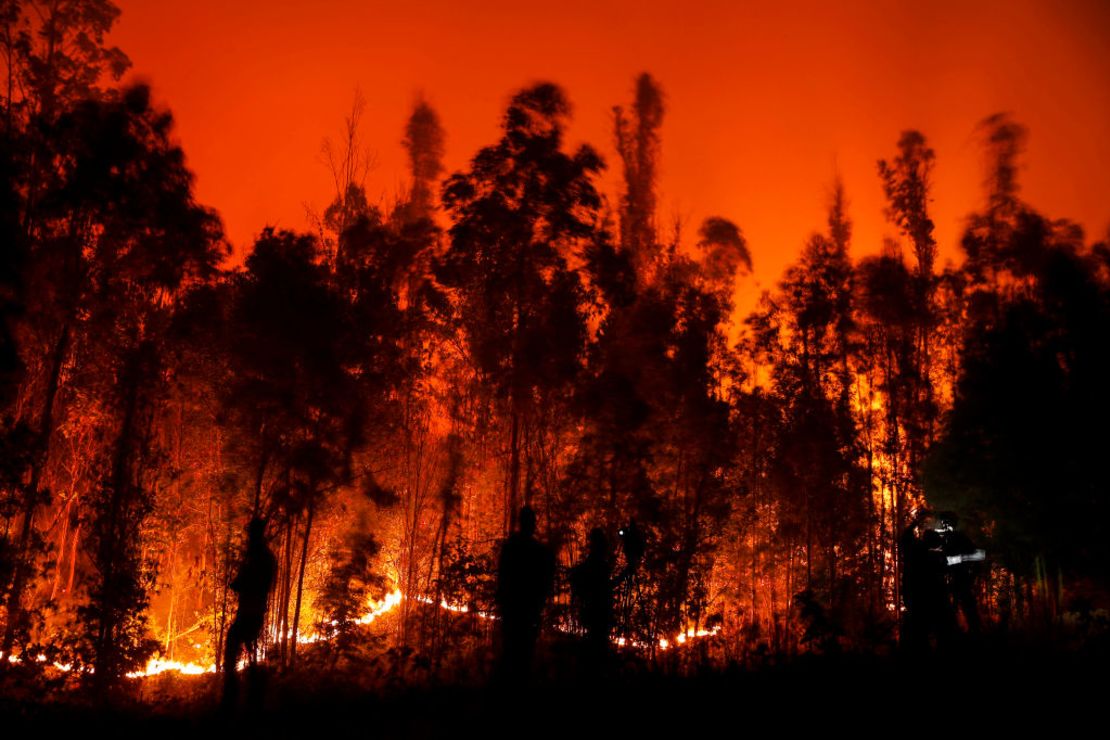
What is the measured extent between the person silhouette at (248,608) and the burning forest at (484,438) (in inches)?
1.3

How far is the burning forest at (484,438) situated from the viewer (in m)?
8.58

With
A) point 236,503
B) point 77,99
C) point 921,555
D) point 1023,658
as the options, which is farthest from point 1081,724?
point 77,99

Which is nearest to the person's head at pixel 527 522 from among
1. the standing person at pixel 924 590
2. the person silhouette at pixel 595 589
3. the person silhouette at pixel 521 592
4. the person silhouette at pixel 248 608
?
the person silhouette at pixel 521 592

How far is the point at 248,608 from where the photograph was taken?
286 inches

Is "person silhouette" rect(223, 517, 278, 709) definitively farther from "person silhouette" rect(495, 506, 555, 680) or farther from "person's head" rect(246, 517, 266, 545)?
"person silhouette" rect(495, 506, 555, 680)

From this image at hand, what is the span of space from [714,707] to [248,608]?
426 cm

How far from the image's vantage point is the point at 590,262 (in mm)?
12578

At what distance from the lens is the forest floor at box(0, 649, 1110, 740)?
5359 millimetres

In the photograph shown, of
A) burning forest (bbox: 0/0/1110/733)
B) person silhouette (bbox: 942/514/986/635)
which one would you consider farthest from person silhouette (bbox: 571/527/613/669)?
person silhouette (bbox: 942/514/986/635)

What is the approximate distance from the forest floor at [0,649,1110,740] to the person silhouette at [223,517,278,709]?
308 mm

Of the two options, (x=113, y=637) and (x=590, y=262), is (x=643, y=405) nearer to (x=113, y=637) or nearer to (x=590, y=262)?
(x=590, y=262)

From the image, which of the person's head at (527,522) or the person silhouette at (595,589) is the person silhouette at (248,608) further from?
the person silhouette at (595,589)

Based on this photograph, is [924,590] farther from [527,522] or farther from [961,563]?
[527,522]

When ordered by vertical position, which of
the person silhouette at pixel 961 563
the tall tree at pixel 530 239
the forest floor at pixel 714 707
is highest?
the tall tree at pixel 530 239
